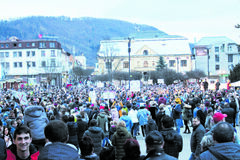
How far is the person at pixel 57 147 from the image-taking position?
13.0 ft

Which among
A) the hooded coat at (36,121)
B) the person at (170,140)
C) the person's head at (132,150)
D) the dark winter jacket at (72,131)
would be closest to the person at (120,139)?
the person at (170,140)

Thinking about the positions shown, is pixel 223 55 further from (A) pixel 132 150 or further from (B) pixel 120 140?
(A) pixel 132 150

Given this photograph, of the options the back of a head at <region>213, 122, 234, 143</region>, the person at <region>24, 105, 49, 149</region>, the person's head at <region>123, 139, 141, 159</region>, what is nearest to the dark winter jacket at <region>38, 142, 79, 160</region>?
the person's head at <region>123, 139, 141, 159</region>

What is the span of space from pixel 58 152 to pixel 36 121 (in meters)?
3.05

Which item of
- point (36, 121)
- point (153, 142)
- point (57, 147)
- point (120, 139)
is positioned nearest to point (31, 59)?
point (120, 139)

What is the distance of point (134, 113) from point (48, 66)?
234 ft

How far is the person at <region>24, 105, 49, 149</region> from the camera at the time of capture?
6.79 meters

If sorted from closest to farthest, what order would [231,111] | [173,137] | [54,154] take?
1. [54,154]
2. [173,137]
3. [231,111]

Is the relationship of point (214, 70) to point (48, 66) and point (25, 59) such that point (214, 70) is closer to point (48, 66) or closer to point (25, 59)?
point (48, 66)

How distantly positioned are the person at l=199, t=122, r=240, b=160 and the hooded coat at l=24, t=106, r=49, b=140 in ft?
11.7

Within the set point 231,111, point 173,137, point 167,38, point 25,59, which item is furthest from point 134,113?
point 167,38

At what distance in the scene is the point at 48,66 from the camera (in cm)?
8406

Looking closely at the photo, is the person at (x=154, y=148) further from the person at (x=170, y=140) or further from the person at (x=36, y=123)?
the person at (x=36, y=123)

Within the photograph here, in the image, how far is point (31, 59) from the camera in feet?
282
